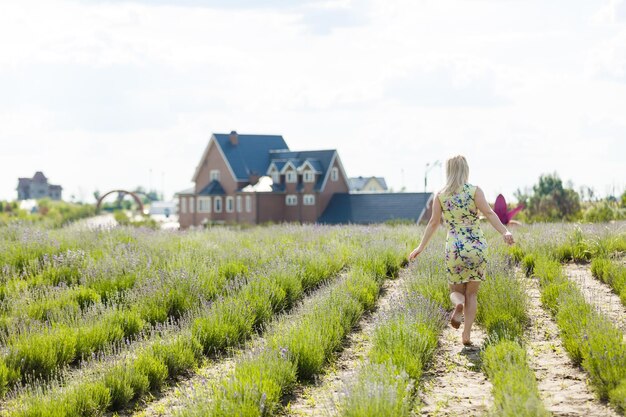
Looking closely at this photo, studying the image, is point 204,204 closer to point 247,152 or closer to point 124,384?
point 247,152

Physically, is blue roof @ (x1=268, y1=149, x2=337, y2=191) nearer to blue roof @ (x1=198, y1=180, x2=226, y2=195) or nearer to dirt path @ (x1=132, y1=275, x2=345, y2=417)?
blue roof @ (x1=198, y1=180, x2=226, y2=195)

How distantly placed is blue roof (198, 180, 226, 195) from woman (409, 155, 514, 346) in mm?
54057

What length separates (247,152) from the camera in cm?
6234

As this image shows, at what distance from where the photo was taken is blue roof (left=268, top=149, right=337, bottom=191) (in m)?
58.6

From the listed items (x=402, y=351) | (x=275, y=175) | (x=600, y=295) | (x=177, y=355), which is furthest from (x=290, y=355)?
(x=275, y=175)

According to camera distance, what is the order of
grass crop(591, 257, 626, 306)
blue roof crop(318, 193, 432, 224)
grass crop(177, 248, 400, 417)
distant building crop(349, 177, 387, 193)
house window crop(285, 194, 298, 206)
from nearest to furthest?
grass crop(177, 248, 400, 417)
grass crop(591, 257, 626, 306)
blue roof crop(318, 193, 432, 224)
house window crop(285, 194, 298, 206)
distant building crop(349, 177, 387, 193)

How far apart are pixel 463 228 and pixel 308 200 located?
1987 inches

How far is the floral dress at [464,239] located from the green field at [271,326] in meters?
0.71

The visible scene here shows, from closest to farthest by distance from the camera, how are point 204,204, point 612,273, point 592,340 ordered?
point 592,340
point 612,273
point 204,204

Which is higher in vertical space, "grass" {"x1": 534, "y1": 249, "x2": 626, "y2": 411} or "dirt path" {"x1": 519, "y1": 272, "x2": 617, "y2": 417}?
"grass" {"x1": 534, "y1": 249, "x2": 626, "y2": 411}

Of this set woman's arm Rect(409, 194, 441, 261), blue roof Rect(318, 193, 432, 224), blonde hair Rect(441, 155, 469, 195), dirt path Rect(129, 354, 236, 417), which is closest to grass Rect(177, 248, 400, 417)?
dirt path Rect(129, 354, 236, 417)

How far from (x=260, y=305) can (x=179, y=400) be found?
2.68 m

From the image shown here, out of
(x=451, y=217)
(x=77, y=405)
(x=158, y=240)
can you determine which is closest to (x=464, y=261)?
(x=451, y=217)

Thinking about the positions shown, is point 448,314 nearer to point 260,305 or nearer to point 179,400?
point 260,305
